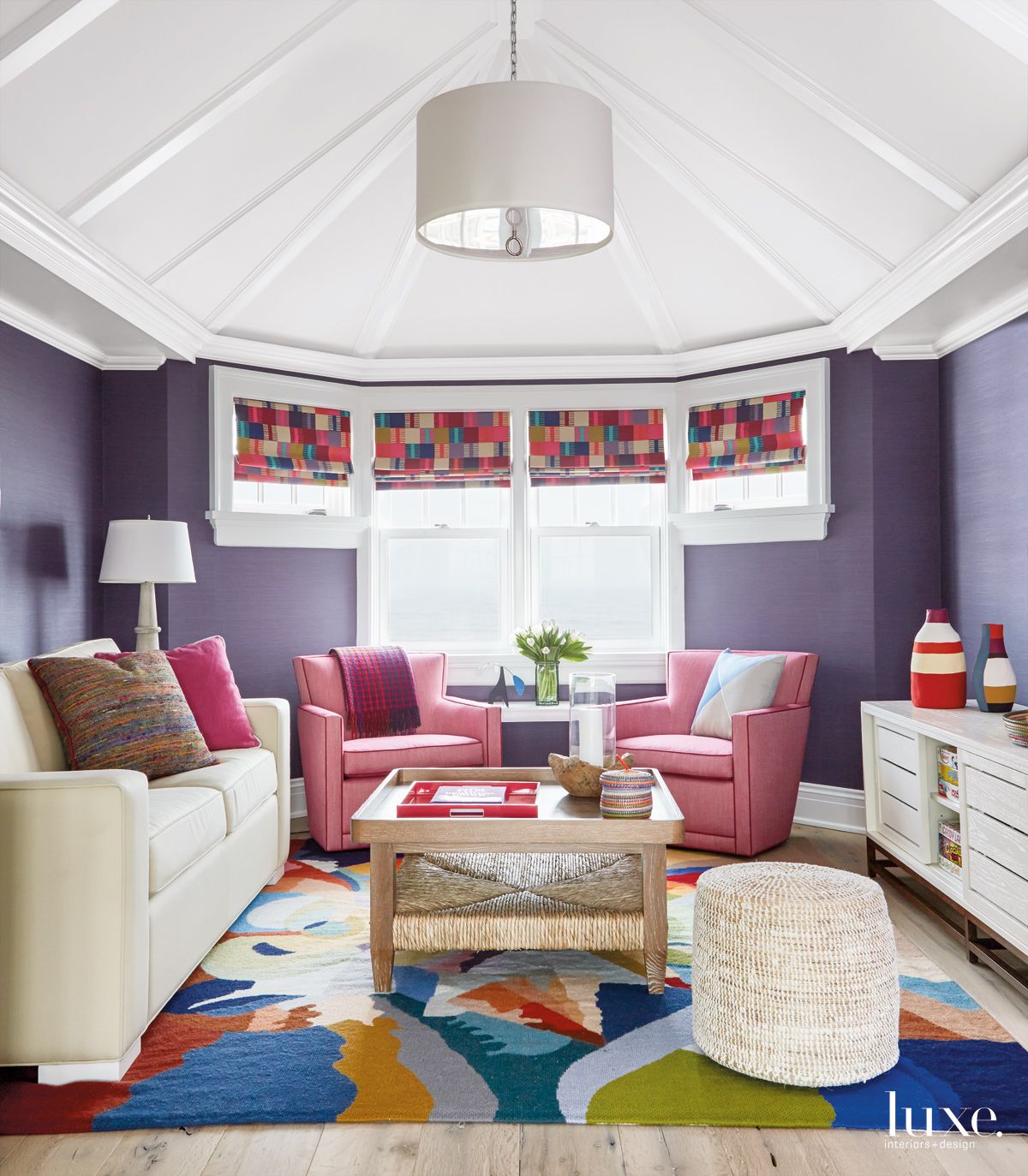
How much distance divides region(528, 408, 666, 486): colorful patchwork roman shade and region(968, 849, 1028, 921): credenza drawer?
9.62 feet

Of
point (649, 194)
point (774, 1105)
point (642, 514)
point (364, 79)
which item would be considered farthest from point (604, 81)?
point (774, 1105)

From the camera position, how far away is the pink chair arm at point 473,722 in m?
4.62

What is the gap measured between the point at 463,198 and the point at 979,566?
2906 mm

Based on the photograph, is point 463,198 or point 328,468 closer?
point 463,198

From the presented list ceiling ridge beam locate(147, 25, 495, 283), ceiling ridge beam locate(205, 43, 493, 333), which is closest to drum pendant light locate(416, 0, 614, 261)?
ceiling ridge beam locate(147, 25, 495, 283)

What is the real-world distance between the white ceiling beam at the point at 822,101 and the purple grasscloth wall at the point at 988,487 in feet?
2.51

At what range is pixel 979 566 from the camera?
14.4 ft

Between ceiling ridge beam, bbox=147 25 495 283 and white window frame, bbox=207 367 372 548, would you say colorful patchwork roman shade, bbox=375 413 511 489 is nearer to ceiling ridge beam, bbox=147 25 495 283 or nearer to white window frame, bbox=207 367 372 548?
white window frame, bbox=207 367 372 548

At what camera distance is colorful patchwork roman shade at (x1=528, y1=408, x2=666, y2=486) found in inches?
217

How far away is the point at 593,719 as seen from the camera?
333cm

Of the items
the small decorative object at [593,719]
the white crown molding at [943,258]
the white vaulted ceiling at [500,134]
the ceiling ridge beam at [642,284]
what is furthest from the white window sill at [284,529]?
the white crown molding at [943,258]

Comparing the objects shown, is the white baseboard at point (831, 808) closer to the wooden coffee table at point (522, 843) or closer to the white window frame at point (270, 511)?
the white window frame at point (270, 511)

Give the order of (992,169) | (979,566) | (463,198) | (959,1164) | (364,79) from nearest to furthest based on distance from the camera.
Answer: (959,1164) → (463,198) → (992,169) → (364,79) → (979,566)

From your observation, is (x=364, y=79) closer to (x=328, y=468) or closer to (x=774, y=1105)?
(x=328, y=468)
